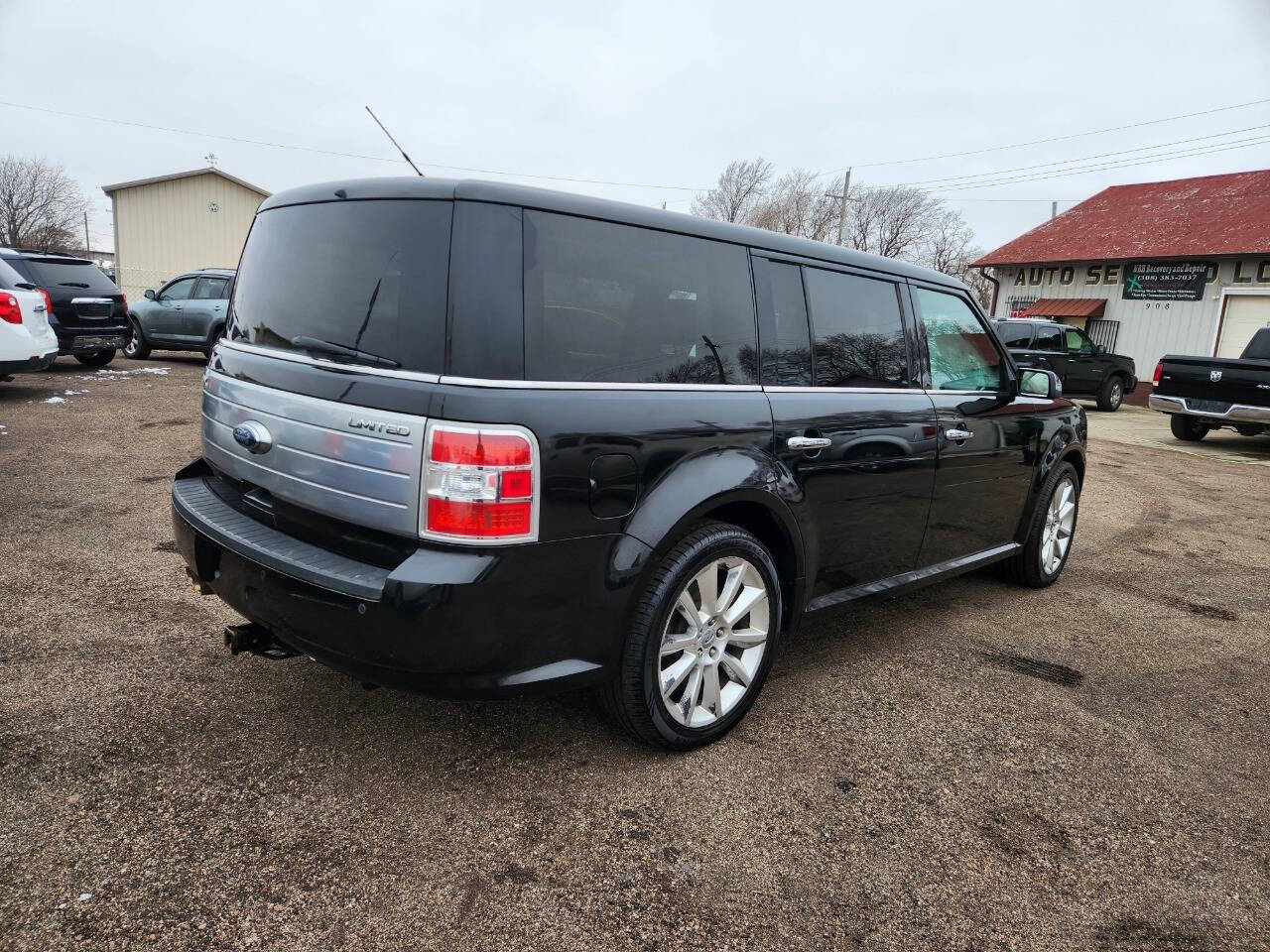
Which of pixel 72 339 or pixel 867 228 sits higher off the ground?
pixel 867 228

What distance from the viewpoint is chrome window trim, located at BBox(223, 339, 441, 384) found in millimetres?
2115

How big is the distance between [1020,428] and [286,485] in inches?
141

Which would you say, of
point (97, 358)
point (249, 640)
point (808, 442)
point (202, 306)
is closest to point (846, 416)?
point (808, 442)

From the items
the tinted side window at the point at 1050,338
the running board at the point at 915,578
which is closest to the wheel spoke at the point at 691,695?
the running board at the point at 915,578

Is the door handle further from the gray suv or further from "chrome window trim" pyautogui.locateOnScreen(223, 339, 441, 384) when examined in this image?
the gray suv

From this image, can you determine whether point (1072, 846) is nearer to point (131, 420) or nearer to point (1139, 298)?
point (131, 420)

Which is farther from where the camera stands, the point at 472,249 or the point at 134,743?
the point at 134,743

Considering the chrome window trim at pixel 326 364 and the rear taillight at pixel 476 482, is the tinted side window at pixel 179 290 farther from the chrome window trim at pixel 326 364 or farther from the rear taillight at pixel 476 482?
the rear taillight at pixel 476 482

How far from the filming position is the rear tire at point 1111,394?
17.8 metres

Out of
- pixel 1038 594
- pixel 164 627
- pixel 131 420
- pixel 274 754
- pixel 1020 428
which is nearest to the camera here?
pixel 274 754

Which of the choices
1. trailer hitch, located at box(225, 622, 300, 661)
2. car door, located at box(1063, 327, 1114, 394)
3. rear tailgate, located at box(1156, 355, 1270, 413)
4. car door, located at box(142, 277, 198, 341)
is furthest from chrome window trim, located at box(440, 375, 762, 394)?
car door, located at box(1063, 327, 1114, 394)

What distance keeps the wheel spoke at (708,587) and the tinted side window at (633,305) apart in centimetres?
62

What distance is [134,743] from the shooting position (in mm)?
2613

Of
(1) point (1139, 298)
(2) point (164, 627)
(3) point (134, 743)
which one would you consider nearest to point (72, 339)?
(2) point (164, 627)
